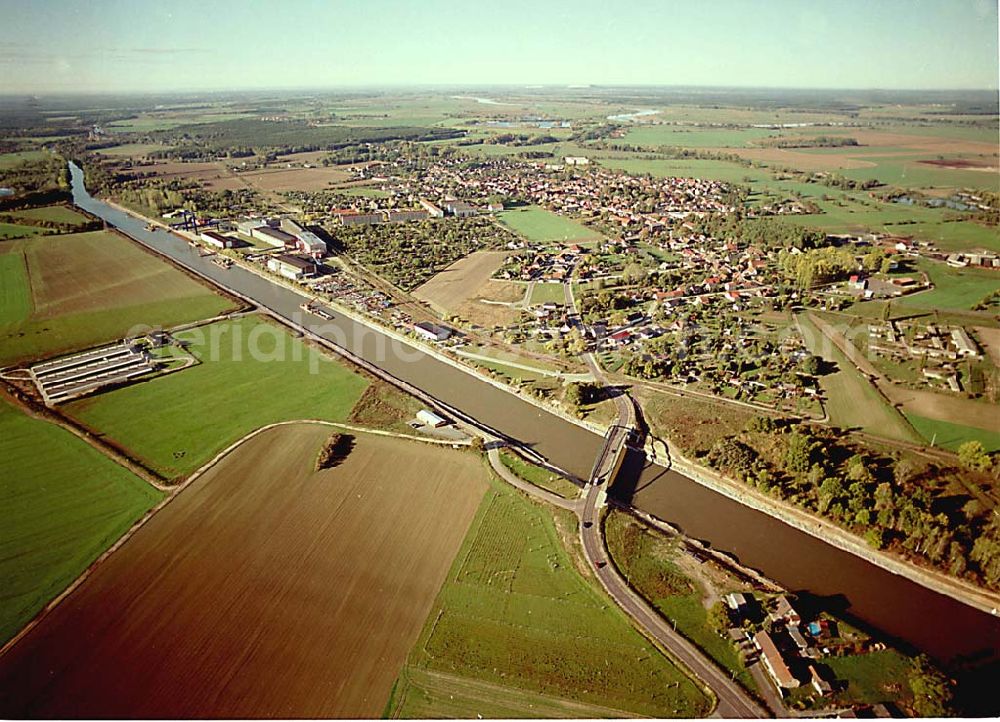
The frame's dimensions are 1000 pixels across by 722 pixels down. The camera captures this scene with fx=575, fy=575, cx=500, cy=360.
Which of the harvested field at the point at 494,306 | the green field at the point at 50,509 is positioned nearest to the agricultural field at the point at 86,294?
the green field at the point at 50,509

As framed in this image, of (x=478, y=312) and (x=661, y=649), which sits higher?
(x=478, y=312)

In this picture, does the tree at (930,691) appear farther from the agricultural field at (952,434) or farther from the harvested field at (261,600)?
the harvested field at (261,600)

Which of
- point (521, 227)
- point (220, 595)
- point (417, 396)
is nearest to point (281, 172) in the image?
point (521, 227)

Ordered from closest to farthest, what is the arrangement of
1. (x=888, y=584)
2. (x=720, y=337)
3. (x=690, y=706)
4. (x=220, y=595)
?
1. (x=690, y=706)
2. (x=220, y=595)
3. (x=888, y=584)
4. (x=720, y=337)

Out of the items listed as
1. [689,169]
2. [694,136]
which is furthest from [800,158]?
[694,136]

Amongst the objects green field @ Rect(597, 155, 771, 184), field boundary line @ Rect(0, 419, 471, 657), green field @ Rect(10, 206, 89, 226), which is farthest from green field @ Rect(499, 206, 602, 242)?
green field @ Rect(10, 206, 89, 226)

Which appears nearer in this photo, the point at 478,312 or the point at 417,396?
the point at 417,396

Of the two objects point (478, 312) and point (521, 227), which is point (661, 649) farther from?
point (521, 227)
